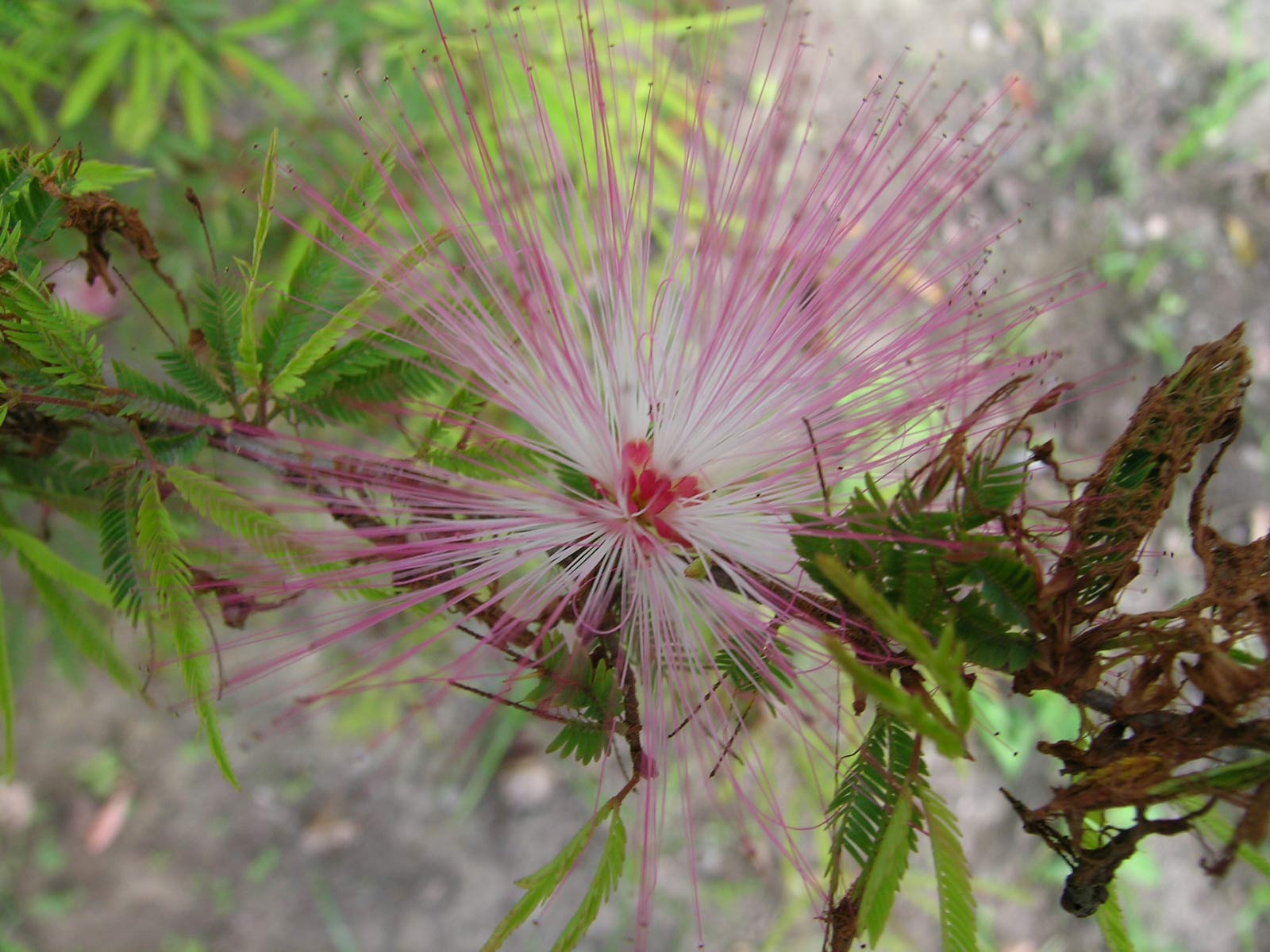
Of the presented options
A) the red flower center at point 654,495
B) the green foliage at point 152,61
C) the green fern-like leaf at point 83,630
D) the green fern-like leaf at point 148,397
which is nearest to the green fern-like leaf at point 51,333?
the green fern-like leaf at point 148,397

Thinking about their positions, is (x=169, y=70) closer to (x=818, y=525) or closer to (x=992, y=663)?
(x=818, y=525)

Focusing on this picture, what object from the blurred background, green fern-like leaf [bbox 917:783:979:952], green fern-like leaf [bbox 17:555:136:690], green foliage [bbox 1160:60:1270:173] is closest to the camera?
green fern-like leaf [bbox 917:783:979:952]

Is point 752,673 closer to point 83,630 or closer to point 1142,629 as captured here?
point 1142,629

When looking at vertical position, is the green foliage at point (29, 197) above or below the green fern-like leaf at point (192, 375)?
above

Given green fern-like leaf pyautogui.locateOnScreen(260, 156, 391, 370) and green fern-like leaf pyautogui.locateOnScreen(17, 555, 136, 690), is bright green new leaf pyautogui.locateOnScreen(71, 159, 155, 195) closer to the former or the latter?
green fern-like leaf pyautogui.locateOnScreen(260, 156, 391, 370)

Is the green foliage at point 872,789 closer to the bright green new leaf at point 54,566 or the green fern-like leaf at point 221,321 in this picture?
the green fern-like leaf at point 221,321

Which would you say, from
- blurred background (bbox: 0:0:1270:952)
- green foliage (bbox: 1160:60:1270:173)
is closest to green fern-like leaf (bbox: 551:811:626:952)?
blurred background (bbox: 0:0:1270:952)

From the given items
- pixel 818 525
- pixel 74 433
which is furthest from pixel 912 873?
pixel 74 433

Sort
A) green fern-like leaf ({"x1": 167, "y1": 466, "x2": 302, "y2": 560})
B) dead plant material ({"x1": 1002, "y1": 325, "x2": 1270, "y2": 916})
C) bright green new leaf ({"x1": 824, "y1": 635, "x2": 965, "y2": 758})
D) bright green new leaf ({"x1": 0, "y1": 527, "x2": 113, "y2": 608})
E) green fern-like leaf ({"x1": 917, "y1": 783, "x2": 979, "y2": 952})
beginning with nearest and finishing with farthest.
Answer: bright green new leaf ({"x1": 824, "y1": 635, "x2": 965, "y2": 758}) < dead plant material ({"x1": 1002, "y1": 325, "x2": 1270, "y2": 916}) < green fern-like leaf ({"x1": 917, "y1": 783, "x2": 979, "y2": 952}) < green fern-like leaf ({"x1": 167, "y1": 466, "x2": 302, "y2": 560}) < bright green new leaf ({"x1": 0, "y1": 527, "x2": 113, "y2": 608})
